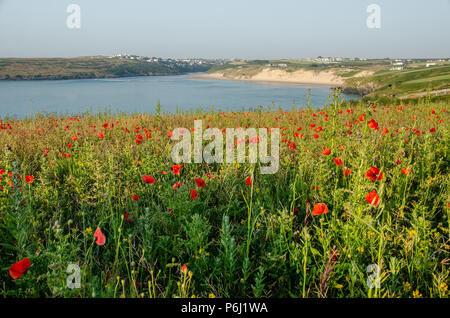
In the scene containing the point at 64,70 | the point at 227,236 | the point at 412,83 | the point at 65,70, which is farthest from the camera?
the point at 65,70

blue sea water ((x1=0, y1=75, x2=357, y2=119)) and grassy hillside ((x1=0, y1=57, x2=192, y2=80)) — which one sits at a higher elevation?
grassy hillside ((x1=0, y1=57, x2=192, y2=80))

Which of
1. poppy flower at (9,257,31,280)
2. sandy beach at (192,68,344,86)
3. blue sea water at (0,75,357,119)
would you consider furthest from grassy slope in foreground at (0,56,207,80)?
poppy flower at (9,257,31,280)

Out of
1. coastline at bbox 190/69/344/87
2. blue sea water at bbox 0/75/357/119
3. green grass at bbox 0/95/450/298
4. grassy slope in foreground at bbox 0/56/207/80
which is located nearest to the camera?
green grass at bbox 0/95/450/298

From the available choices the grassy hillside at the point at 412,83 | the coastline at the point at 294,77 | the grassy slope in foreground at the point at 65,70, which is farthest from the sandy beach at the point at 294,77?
the grassy slope in foreground at the point at 65,70

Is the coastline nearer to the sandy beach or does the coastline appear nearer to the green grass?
the sandy beach

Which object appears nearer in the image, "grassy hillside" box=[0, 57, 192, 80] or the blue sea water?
the blue sea water

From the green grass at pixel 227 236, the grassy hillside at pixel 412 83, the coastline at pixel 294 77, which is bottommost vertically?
the green grass at pixel 227 236

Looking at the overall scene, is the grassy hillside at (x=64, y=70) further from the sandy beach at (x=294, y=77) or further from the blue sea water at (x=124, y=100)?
the sandy beach at (x=294, y=77)

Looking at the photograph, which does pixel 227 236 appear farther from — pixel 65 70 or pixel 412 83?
pixel 65 70

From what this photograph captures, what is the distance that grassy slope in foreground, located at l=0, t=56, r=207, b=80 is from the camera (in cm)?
6236

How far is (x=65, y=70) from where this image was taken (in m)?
73.9

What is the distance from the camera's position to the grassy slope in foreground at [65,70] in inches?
2455

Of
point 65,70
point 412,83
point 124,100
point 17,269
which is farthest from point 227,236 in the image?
point 65,70

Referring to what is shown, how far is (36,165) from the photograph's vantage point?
11.9ft
